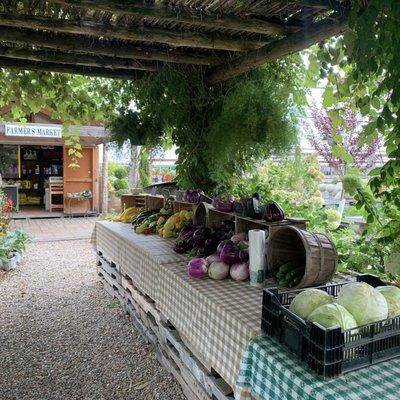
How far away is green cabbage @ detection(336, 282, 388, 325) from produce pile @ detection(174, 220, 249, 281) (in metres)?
0.95

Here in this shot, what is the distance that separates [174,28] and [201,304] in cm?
200

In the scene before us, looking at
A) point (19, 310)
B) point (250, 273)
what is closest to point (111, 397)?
point (250, 273)

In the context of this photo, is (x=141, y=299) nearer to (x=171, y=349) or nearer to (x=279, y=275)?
(x=171, y=349)

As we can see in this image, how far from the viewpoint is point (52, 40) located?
A: 3.08 meters

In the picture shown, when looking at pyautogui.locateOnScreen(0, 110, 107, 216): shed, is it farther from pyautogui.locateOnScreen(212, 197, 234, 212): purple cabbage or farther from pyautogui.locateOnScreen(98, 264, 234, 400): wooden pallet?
pyautogui.locateOnScreen(212, 197, 234, 212): purple cabbage

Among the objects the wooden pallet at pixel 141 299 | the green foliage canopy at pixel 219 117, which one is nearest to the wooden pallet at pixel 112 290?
the wooden pallet at pixel 141 299

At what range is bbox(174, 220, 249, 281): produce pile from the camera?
254 cm

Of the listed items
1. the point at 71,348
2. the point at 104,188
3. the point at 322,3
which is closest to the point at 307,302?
the point at 322,3

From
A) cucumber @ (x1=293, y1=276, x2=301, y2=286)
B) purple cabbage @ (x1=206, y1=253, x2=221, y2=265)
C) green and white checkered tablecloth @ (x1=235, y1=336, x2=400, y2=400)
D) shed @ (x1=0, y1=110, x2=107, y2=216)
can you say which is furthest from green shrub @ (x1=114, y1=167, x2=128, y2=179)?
green and white checkered tablecloth @ (x1=235, y1=336, x2=400, y2=400)

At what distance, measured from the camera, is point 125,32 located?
9.00ft

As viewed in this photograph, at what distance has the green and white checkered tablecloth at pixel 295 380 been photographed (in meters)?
1.29

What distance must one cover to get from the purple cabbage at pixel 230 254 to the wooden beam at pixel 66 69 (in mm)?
2623

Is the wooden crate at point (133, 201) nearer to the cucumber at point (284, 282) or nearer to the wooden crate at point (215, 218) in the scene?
the wooden crate at point (215, 218)

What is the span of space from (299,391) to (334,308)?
0.34m
